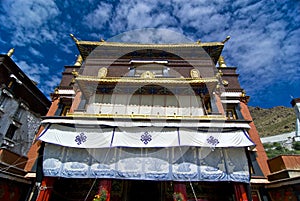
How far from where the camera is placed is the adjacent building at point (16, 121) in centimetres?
1026

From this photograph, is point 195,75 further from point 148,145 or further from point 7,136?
point 7,136

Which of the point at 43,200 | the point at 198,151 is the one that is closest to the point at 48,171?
the point at 43,200

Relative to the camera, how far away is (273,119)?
6775 centimetres

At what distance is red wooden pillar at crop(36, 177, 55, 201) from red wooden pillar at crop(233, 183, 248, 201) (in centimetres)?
1054

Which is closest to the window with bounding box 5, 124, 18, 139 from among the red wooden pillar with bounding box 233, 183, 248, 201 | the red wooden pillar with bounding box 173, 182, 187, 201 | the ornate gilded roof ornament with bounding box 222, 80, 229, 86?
the red wooden pillar with bounding box 173, 182, 187, 201

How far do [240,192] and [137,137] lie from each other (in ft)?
21.5

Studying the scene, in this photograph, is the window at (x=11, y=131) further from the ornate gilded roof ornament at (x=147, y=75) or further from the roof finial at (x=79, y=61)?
the ornate gilded roof ornament at (x=147, y=75)

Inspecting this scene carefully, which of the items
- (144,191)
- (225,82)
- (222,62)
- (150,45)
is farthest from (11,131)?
(222,62)

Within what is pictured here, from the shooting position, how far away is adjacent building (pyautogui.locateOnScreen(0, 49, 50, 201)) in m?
10.3

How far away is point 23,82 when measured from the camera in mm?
18250

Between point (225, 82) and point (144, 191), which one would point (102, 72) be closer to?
point (144, 191)

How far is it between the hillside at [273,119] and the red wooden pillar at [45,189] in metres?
60.7

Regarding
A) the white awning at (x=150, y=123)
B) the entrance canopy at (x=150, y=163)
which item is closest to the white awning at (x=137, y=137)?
the white awning at (x=150, y=123)

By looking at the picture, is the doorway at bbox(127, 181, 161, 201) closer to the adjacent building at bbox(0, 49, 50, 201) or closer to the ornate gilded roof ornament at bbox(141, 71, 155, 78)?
the adjacent building at bbox(0, 49, 50, 201)
